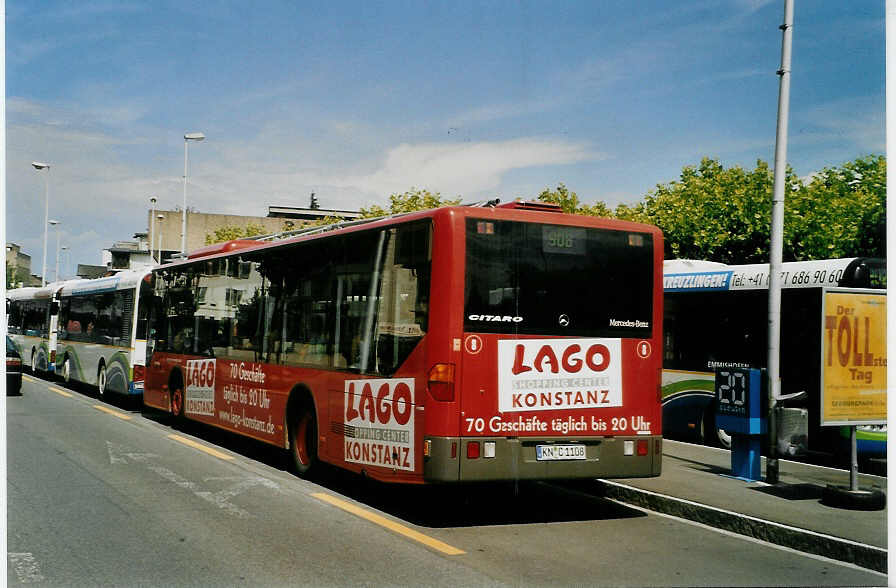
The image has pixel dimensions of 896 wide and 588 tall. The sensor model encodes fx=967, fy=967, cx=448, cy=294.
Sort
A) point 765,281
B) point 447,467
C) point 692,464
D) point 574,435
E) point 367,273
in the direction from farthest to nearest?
1. point 765,281
2. point 692,464
3. point 367,273
4. point 574,435
5. point 447,467

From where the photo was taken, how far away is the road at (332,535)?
21.9ft

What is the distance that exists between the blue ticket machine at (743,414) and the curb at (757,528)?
1.70 m

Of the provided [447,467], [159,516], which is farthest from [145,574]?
[447,467]

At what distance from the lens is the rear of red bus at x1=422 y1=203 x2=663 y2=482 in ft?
27.3

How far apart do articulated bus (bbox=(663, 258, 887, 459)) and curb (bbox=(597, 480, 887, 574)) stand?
411cm

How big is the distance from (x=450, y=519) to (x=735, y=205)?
22902 millimetres

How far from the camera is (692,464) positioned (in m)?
12.2

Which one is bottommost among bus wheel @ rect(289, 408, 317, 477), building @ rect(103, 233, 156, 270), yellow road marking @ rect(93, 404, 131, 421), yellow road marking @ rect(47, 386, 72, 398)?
yellow road marking @ rect(93, 404, 131, 421)

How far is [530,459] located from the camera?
855 cm

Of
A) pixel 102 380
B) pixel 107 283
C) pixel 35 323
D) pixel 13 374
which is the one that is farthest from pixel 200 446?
pixel 35 323

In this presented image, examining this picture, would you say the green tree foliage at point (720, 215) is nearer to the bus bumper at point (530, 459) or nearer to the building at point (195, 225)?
the bus bumper at point (530, 459)

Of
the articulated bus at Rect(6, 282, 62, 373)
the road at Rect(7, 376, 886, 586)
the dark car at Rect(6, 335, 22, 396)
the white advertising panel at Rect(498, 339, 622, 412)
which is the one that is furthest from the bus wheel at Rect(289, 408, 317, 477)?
the articulated bus at Rect(6, 282, 62, 373)

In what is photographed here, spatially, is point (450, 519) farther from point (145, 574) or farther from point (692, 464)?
point (692, 464)

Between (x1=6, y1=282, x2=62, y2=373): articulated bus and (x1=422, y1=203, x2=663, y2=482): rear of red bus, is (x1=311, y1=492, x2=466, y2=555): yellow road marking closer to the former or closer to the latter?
(x1=422, y1=203, x2=663, y2=482): rear of red bus
